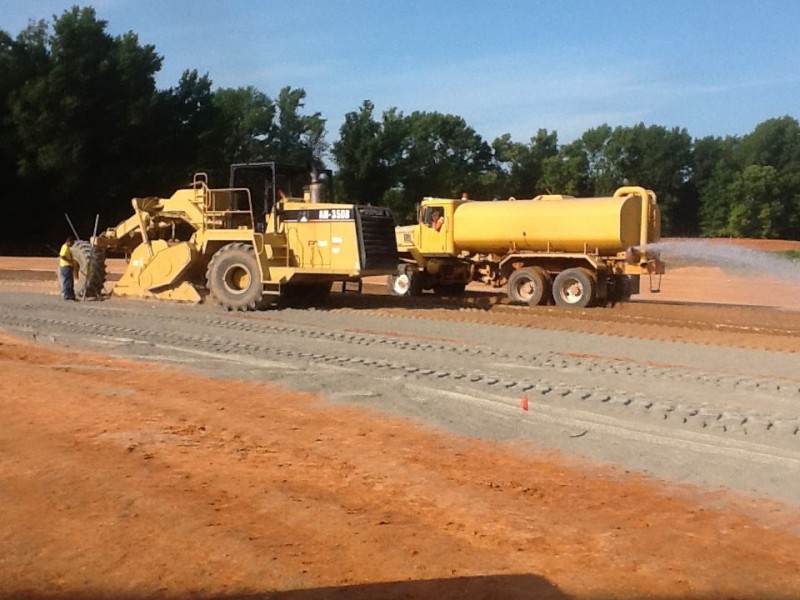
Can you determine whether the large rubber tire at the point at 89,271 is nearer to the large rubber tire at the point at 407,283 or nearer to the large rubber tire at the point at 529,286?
the large rubber tire at the point at 407,283

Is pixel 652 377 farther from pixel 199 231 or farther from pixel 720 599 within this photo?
pixel 199 231

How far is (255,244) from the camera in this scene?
19.7 meters

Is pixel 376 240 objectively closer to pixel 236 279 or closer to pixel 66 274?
pixel 236 279

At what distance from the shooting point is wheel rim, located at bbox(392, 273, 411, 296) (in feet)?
83.5

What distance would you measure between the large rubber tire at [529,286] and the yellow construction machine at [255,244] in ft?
14.1

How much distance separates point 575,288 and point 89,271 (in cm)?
1138

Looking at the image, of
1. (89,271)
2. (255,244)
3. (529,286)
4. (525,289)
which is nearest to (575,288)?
(529,286)

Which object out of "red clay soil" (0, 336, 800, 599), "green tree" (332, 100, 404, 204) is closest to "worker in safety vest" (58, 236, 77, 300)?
"red clay soil" (0, 336, 800, 599)

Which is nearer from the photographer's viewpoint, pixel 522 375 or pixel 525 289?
pixel 522 375

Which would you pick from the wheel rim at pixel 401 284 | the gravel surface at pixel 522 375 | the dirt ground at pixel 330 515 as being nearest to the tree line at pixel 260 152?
the wheel rim at pixel 401 284

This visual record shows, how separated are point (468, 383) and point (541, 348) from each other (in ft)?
13.2

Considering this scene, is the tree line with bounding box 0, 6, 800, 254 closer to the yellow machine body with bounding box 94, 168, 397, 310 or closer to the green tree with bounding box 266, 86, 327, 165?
the green tree with bounding box 266, 86, 327, 165

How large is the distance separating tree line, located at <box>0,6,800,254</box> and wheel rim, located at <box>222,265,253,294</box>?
90.5 ft

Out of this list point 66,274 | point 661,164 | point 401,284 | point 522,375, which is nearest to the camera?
point 522,375
